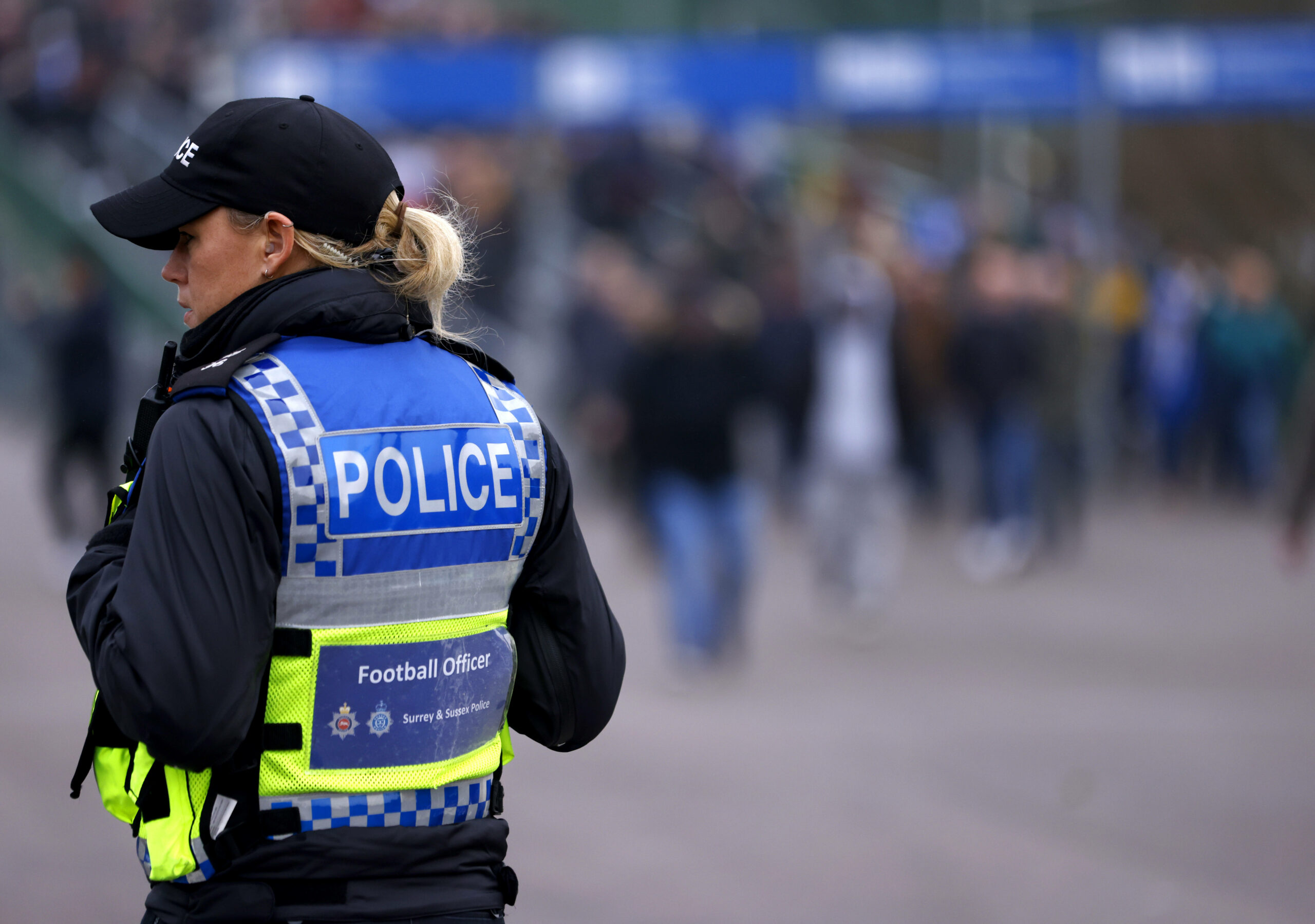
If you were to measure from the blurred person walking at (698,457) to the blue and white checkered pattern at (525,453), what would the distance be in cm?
623

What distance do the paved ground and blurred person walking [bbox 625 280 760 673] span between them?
17.0 inches

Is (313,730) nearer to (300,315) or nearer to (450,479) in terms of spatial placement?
(450,479)

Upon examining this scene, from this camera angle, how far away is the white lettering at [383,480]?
202cm

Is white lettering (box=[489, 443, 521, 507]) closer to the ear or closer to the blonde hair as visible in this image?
the blonde hair

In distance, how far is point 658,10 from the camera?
1961 cm

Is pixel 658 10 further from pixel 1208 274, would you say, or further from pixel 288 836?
pixel 288 836

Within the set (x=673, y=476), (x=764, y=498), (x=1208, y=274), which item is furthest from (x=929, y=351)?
(x=673, y=476)

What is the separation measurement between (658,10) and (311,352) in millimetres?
18370

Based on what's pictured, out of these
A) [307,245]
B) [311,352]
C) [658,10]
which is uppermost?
[658,10]

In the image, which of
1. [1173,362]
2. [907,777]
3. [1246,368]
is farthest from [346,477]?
[1173,362]

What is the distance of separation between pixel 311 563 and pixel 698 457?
21.5 feet

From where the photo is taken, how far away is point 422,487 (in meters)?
2.06

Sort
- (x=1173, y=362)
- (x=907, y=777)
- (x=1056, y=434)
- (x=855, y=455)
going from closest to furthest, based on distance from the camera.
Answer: (x=907, y=777) → (x=855, y=455) → (x=1056, y=434) → (x=1173, y=362)

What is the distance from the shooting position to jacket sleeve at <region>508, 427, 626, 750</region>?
2242 millimetres
